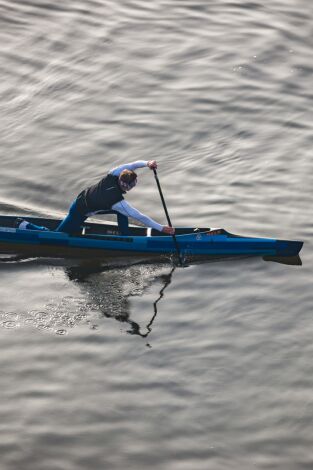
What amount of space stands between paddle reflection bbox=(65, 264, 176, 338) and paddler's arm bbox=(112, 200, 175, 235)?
88 centimetres

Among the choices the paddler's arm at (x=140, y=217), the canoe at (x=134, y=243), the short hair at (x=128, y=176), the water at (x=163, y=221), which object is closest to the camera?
the water at (x=163, y=221)

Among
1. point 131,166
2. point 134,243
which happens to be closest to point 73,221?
point 134,243

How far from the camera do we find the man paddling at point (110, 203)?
61.9ft

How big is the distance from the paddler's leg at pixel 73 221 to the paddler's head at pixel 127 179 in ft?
3.93

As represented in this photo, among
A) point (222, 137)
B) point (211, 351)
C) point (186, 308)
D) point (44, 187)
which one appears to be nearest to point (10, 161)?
point (44, 187)

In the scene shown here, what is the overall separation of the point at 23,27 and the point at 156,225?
12.0 m

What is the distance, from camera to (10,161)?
22.9 meters

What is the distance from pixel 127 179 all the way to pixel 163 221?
2.31m

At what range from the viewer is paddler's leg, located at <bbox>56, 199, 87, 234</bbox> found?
19578 millimetres

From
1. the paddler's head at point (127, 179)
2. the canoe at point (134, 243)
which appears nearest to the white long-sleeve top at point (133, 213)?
the paddler's head at point (127, 179)

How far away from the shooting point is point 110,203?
62.6 ft

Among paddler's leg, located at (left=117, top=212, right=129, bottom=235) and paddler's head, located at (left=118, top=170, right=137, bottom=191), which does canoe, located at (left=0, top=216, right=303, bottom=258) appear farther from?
paddler's head, located at (left=118, top=170, right=137, bottom=191)

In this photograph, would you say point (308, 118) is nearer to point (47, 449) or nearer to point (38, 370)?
point (38, 370)

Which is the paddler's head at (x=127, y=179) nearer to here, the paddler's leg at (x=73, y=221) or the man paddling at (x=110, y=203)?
the man paddling at (x=110, y=203)
